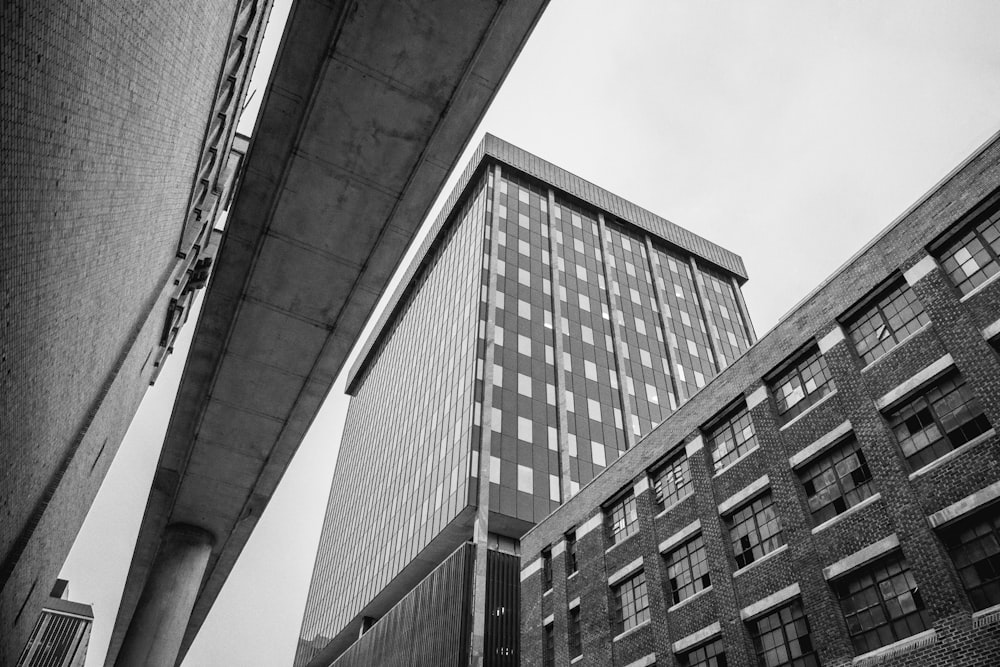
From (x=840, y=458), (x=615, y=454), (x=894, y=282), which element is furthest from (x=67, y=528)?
(x=615, y=454)

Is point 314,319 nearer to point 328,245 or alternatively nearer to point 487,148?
point 328,245

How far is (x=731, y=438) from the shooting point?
23.4 m

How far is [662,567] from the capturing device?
78.2 feet

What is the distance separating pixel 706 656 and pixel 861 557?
21.5ft

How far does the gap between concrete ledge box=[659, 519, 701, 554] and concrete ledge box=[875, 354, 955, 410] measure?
7.73 m

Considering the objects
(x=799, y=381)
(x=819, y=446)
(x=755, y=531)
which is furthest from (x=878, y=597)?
(x=799, y=381)

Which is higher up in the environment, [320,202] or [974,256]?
[974,256]

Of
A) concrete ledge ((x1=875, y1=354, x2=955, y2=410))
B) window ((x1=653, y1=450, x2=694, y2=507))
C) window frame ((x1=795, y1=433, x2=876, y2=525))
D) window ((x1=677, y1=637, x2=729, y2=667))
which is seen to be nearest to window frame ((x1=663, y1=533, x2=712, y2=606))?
window ((x1=677, y1=637, x2=729, y2=667))

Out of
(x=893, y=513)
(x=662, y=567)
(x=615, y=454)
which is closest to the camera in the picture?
(x=893, y=513)

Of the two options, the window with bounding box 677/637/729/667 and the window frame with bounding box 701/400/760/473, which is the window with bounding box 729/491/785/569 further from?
the window with bounding box 677/637/729/667

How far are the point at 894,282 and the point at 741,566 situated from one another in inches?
388

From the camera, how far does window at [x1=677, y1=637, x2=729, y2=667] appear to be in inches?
797

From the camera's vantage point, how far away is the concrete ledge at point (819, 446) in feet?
61.5

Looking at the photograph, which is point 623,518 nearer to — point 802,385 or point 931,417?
point 802,385
